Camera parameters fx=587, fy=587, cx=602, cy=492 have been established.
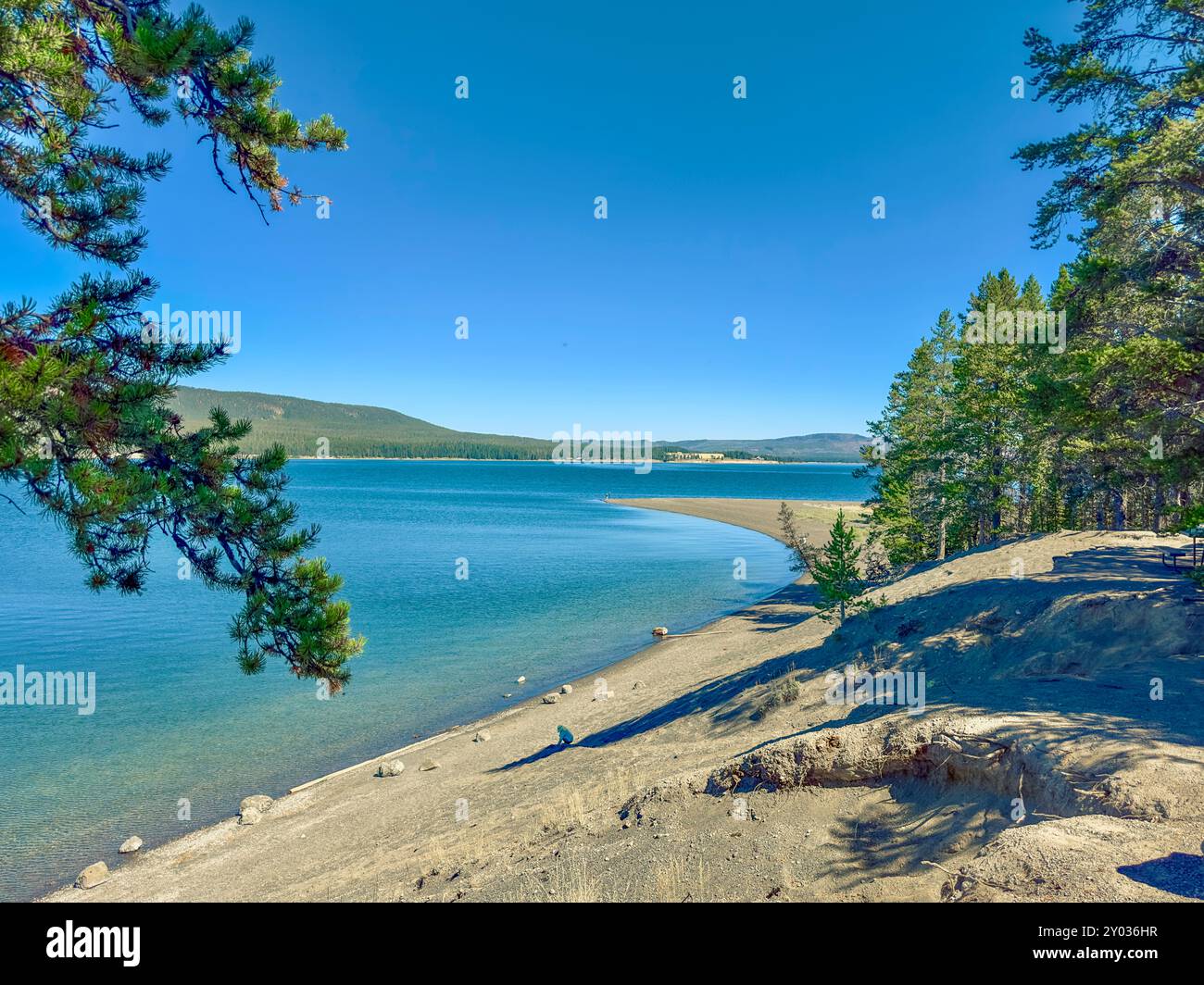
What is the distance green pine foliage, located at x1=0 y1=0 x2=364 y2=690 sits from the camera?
15.4ft

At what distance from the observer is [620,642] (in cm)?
2916

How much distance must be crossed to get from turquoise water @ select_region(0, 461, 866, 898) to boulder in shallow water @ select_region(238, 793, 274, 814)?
616 mm

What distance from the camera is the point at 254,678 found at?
953 inches

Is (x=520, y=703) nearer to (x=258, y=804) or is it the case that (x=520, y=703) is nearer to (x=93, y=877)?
(x=258, y=804)

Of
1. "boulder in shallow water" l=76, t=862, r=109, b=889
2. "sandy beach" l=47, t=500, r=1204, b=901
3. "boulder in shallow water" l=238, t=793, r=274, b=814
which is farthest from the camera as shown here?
"boulder in shallow water" l=238, t=793, r=274, b=814

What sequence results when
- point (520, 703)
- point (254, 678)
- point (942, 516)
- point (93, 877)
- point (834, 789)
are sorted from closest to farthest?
point (834, 789) → point (93, 877) → point (520, 703) → point (254, 678) → point (942, 516)

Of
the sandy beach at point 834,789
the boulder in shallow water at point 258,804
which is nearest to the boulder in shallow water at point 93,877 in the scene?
the sandy beach at point 834,789

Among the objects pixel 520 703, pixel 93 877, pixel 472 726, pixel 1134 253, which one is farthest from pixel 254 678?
pixel 1134 253

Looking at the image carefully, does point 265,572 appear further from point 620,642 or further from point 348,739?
point 620,642

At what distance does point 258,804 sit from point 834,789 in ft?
44.7

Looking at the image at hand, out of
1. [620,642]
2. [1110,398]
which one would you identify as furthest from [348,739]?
[1110,398]
